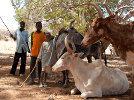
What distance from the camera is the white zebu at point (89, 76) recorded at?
952cm

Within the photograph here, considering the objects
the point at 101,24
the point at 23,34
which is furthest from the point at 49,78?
the point at 101,24

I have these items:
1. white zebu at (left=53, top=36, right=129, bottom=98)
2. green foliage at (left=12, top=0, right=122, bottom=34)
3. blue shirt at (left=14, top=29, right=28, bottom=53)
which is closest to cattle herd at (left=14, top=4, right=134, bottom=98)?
white zebu at (left=53, top=36, right=129, bottom=98)

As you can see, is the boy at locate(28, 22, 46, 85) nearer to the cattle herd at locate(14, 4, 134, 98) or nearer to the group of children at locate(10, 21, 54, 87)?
the group of children at locate(10, 21, 54, 87)

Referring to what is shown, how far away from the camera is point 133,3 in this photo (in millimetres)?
19047

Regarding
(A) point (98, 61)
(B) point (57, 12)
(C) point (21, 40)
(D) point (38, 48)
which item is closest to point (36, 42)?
(D) point (38, 48)

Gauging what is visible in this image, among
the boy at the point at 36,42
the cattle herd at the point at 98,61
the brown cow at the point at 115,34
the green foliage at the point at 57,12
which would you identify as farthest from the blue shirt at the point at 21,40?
the brown cow at the point at 115,34

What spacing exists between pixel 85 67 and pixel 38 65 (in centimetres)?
183

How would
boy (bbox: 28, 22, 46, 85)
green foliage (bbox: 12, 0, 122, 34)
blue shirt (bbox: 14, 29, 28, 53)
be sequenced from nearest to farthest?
boy (bbox: 28, 22, 46, 85)
blue shirt (bbox: 14, 29, 28, 53)
green foliage (bbox: 12, 0, 122, 34)

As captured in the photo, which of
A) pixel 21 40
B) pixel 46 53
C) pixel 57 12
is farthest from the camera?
pixel 57 12

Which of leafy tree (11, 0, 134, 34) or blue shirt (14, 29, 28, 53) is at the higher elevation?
leafy tree (11, 0, 134, 34)

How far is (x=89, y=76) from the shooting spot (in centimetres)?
966

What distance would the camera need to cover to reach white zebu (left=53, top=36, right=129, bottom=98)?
9523 mm

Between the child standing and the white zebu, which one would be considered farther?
the child standing

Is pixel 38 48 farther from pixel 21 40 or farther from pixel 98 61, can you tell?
pixel 98 61
